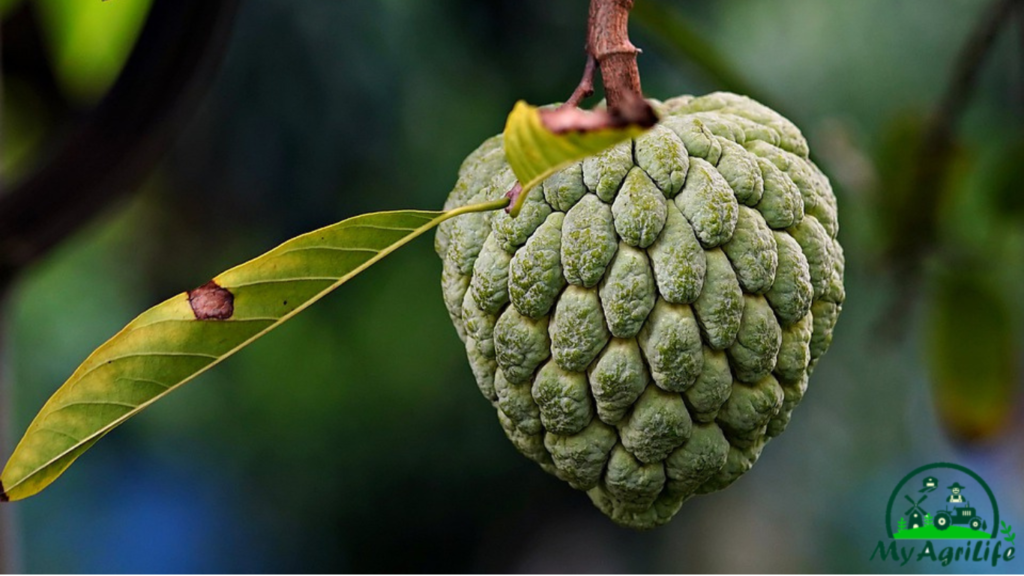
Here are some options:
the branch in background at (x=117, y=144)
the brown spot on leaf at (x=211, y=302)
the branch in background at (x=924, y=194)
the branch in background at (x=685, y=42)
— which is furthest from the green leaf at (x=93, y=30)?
the branch in background at (x=924, y=194)

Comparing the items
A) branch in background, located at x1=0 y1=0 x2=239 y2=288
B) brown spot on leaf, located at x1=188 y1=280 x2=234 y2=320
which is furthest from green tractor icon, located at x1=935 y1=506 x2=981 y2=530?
branch in background, located at x1=0 y1=0 x2=239 y2=288

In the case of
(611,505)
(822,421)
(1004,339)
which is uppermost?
(611,505)

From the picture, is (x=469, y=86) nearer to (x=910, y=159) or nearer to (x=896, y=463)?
(x=910, y=159)

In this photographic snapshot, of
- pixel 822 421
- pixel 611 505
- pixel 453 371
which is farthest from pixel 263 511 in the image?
pixel 611 505

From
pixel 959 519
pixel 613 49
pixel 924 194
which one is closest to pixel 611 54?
pixel 613 49

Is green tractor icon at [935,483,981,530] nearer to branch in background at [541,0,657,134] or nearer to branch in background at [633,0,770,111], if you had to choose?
branch in background at [633,0,770,111]

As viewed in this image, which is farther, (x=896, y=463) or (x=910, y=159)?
(x=896, y=463)
